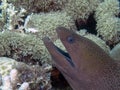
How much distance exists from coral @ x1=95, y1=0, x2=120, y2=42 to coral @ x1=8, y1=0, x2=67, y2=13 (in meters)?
0.69

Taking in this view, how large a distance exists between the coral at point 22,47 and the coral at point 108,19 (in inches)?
47.9

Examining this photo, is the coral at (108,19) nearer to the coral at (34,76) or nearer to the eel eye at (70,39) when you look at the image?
the coral at (34,76)

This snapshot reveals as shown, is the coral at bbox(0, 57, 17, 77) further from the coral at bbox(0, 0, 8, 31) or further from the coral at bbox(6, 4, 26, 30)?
the coral at bbox(0, 0, 8, 31)

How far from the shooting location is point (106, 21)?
12.8ft

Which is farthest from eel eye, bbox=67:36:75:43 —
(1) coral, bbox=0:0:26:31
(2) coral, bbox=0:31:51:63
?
(1) coral, bbox=0:0:26:31

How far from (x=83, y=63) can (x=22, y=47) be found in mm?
1064

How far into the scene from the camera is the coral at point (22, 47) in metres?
3.13

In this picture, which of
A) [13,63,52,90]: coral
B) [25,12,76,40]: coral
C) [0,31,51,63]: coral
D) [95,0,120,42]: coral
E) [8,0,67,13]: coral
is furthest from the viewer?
[95,0,120,42]: coral

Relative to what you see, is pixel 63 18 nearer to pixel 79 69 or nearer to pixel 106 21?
pixel 106 21

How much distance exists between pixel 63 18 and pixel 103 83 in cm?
148

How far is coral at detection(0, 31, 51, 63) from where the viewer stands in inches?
123

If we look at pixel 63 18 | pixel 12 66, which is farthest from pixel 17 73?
pixel 63 18

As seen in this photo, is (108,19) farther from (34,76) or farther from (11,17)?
(34,76)

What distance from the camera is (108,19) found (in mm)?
3900
